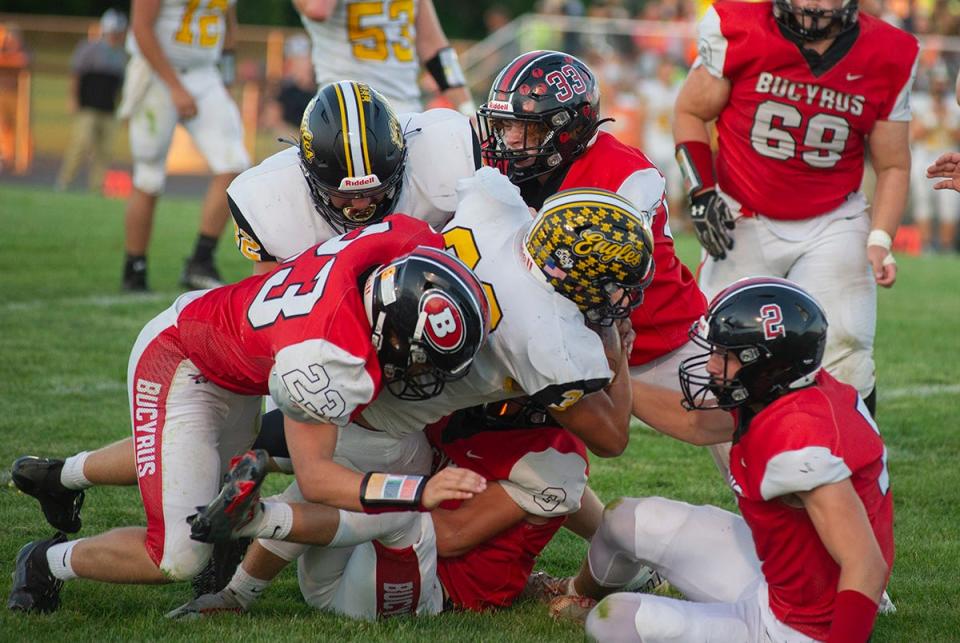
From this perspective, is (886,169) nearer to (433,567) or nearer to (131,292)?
(433,567)

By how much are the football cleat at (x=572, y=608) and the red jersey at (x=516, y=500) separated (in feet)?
0.52

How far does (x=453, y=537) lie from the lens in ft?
12.6

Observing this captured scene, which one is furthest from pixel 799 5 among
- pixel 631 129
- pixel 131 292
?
pixel 631 129

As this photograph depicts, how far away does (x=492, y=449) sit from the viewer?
12.8 ft

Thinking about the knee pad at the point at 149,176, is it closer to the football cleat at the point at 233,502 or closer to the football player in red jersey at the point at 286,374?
the football player in red jersey at the point at 286,374

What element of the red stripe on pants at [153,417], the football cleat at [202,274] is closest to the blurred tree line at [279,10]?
the football cleat at [202,274]

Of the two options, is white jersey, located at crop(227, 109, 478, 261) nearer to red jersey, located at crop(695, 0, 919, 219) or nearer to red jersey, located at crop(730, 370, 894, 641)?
red jersey, located at crop(695, 0, 919, 219)

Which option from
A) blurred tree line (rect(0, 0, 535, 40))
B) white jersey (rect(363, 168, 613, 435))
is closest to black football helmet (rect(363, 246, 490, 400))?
white jersey (rect(363, 168, 613, 435))

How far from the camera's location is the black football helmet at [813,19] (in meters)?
4.78

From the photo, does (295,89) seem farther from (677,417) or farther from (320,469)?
(320,469)

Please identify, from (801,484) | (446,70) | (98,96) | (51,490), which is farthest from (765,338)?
(98,96)

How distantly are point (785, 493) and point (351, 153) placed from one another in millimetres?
1615

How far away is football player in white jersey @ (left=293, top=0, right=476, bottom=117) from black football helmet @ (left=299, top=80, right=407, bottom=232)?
2877mm

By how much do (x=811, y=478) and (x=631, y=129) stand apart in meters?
12.8
